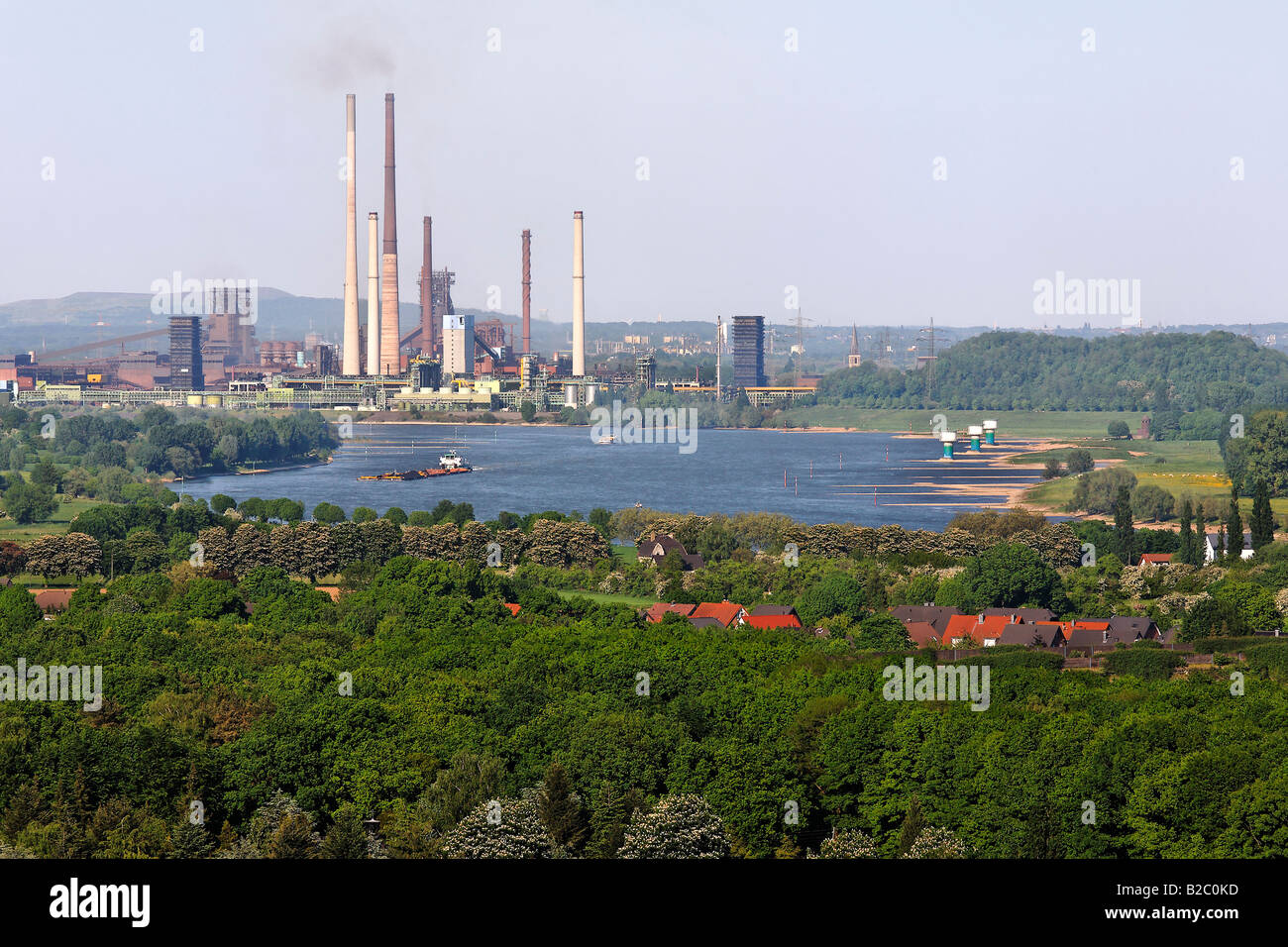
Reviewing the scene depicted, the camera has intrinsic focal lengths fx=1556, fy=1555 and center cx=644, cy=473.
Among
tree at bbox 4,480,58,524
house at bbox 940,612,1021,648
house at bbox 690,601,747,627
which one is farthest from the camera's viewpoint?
tree at bbox 4,480,58,524

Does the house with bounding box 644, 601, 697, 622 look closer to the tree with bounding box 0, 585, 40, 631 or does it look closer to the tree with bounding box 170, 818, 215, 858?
the tree with bounding box 0, 585, 40, 631

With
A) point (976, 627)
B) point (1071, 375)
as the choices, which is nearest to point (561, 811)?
point (976, 627)

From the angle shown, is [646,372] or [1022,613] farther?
[646,372]

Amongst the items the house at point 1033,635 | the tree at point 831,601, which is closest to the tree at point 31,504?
the tree at point 831,601

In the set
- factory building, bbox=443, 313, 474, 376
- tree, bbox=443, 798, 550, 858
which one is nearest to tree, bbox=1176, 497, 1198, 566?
tree, bbox=443, 798, 550, 858

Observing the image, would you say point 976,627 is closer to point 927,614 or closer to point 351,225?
point 927,614
